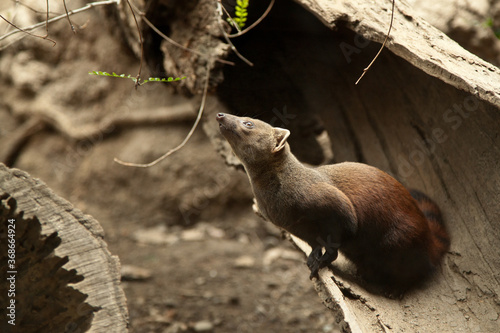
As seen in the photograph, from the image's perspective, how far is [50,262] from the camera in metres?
2.49

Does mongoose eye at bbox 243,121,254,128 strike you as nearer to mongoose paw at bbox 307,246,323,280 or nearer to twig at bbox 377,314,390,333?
mongoose paw at bbox 307,246,323,280

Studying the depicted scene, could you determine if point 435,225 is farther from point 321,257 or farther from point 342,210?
point 321,257

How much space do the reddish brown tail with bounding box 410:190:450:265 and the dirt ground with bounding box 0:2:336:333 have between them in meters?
1.90

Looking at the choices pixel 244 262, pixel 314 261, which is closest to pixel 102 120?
pixel 244 262

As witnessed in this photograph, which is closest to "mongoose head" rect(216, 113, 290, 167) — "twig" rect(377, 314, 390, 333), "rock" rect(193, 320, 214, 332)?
"twig" rect(377, 314, 390, 333)

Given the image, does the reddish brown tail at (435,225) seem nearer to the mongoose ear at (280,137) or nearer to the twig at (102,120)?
the mongoose ear at (280,137)

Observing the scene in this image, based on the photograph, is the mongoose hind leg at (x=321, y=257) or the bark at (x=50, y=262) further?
the mongoose hind leg at (x=321, y=257)

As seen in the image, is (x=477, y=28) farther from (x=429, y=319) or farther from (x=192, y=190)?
(x=192, y=190)

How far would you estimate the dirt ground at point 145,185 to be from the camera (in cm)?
503

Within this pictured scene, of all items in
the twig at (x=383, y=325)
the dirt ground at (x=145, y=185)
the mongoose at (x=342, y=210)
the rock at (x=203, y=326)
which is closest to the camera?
the twig at (x=383, y=325)

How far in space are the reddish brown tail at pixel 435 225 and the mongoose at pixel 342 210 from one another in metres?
0.01

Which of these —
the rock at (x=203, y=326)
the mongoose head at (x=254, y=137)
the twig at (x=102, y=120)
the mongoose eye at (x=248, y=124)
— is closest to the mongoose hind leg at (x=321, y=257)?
the mongoose head at (x=254, y=137)

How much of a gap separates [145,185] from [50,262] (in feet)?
13.7

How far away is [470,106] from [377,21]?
0.77 metres
